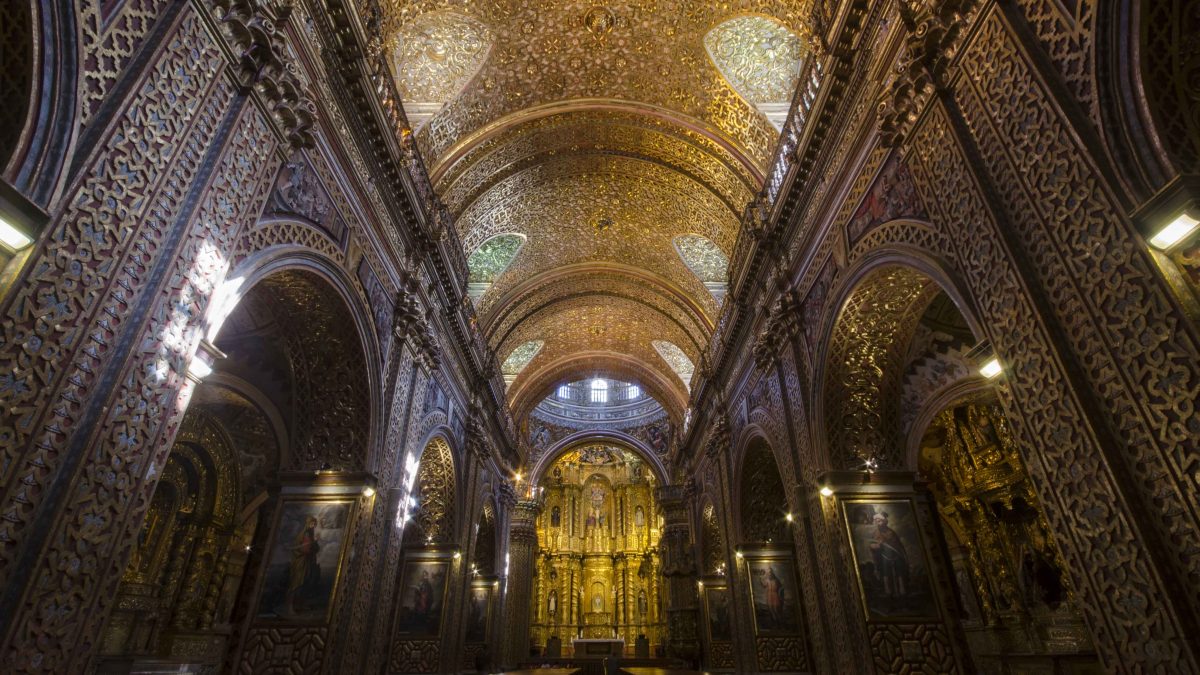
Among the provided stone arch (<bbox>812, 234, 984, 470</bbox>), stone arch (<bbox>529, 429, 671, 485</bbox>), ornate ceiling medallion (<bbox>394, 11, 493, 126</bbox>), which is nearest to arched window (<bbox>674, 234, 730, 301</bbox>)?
stone arch (<bbox>812, 234, 984, 470</bbox>)

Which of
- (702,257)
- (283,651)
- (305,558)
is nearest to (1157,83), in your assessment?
(305,558)

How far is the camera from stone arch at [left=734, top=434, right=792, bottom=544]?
12.0 meters

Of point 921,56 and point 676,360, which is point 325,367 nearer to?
point 921,56

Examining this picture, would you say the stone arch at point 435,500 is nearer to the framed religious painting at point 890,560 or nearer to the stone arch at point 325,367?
the stone arch at point 325,367

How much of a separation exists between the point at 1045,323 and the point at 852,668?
16.3 feet

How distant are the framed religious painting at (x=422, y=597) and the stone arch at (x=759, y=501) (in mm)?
6328

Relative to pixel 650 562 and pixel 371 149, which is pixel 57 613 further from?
pixel 650 562

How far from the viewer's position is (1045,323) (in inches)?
138

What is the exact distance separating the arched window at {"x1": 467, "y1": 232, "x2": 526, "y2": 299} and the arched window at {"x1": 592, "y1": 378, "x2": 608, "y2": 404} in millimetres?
13655

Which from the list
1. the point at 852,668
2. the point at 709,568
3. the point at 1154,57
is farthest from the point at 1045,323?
the point at 709,568

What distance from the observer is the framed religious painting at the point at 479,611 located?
1490 centimetres

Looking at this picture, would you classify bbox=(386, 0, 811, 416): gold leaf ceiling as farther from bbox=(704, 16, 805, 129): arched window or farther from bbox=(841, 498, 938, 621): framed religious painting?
bbox=(841, 498, 938, 621): framed religious painting

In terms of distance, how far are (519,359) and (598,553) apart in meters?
16.0

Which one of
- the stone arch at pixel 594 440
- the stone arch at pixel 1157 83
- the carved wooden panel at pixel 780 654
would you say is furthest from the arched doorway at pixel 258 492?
the stone arch at pixel 594 440
